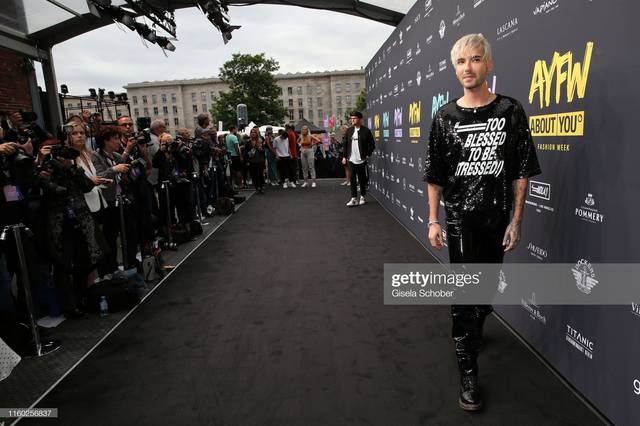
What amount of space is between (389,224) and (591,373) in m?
4.70

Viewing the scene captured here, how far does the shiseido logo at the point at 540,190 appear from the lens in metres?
2.44

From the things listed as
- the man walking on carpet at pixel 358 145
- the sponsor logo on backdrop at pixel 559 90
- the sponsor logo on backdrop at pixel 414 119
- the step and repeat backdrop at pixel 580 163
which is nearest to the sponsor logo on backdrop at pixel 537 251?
the step and repeat backdrop at pixel 580 163

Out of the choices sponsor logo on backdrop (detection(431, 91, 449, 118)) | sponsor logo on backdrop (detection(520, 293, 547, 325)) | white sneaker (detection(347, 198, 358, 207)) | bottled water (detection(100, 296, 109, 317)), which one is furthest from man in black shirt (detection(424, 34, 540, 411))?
white sneaker (detection(347, 198, 358, 207))

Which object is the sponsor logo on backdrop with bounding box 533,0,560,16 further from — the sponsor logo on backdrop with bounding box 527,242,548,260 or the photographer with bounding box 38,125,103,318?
the photographer with bounding box 38,125,103,318

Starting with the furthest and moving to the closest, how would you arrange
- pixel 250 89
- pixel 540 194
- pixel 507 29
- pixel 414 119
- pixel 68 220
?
1. pixel 250 89
2. pixel 414 119
3. pixel 68 220
4. pixel 507 29
5. pixel 540 194

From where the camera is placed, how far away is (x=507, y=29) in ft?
9.63

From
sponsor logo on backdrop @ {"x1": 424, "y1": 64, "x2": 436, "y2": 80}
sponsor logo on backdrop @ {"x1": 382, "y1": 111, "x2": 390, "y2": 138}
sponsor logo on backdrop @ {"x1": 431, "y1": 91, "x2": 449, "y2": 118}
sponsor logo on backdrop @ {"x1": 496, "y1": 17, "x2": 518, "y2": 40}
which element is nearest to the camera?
sponsor logo on backdrop @ {"x1": 496, "y1": 17, "x2": 518, "y2": 40}

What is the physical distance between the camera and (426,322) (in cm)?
313

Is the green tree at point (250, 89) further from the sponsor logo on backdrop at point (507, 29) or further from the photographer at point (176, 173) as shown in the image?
the sponsor logo on backdrop at point (507, 29)

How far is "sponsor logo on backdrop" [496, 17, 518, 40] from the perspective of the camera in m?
2.83

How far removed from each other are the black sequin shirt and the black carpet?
1.03 metres

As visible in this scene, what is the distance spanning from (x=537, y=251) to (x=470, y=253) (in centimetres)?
73

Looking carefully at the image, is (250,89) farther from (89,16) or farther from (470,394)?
(470,394)

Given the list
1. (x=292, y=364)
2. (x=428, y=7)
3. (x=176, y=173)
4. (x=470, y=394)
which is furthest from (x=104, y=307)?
(x=428, y=7)
